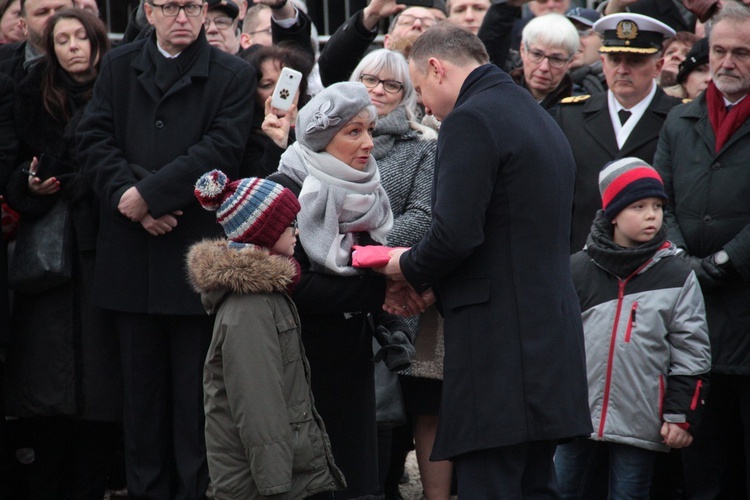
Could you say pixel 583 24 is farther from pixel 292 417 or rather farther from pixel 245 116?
pixel 292 417

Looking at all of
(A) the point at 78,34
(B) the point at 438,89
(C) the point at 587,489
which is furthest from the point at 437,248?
(A) the point at 78,34

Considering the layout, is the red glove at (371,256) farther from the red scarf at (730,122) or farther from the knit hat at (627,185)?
the red scarf at (730,122)

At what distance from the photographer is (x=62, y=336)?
561 cm

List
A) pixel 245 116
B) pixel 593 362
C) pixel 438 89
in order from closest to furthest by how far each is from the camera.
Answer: pixel 438 89, pixel 593 362, pixel 245 116

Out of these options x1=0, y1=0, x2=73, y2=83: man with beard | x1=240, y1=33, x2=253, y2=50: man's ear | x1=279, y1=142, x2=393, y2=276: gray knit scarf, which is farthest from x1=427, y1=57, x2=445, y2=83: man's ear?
x1=240, y1=33, x2=253, y2=50: man's ear

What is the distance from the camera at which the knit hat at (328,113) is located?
14.0ft

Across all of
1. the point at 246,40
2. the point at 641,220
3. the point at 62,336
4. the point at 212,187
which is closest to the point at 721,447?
the point at 641,220

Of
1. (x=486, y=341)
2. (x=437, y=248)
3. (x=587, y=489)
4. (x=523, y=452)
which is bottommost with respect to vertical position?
(x=587, y=489)

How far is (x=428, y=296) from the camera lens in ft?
14.4

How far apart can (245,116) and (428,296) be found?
5.27 ft

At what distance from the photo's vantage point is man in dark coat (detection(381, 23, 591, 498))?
3816mm

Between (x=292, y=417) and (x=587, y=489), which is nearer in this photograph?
(x=292, y=417)

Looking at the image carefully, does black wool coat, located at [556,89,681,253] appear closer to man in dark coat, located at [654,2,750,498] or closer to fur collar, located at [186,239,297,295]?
man in dark coat, located at [654,2,750,498]

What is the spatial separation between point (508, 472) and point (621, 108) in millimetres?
2733
